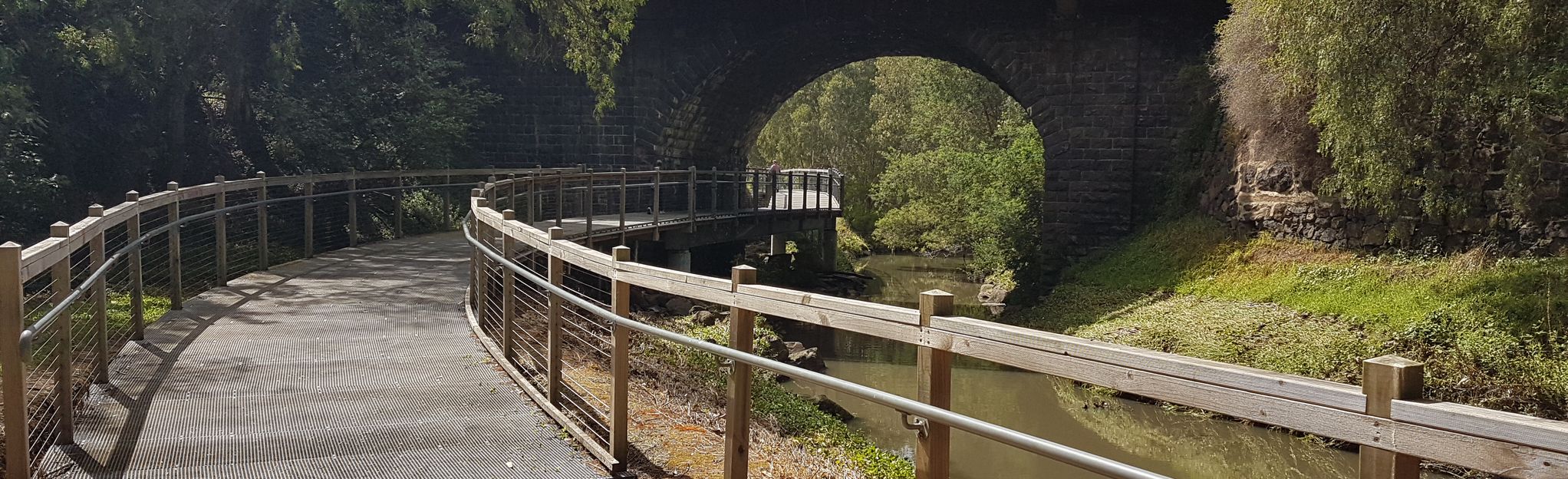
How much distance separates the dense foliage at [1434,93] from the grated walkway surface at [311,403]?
310 inches

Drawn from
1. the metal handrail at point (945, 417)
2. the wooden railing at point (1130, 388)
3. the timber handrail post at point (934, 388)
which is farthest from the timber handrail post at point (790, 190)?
the timber handrail post at point (934, 388)

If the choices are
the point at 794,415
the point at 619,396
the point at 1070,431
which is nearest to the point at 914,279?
the point at 1070,431

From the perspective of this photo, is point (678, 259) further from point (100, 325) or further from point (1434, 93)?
point (100, 325)

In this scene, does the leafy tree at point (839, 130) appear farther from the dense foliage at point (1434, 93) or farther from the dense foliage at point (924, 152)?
the dense foliage at point (1434, 93)

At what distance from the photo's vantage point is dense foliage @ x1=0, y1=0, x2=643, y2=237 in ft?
47.5

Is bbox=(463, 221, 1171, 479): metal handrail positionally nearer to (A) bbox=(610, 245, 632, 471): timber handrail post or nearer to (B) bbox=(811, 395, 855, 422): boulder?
(A) bbox=(610, 245, 632, 471): timber handrail post

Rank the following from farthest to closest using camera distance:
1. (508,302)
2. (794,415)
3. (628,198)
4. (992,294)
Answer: (628,198) < (992,294) < (794,415) < (508,302)

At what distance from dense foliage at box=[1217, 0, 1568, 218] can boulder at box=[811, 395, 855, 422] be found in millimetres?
5206

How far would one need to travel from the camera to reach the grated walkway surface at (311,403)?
4.57 metres

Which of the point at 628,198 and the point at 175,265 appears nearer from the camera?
the point at 175,265

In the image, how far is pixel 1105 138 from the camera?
17.0 metres

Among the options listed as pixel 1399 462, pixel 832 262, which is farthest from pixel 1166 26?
pixel 1399 462

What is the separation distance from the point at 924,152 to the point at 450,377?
83.8 feet

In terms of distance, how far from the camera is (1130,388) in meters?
2.63
